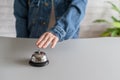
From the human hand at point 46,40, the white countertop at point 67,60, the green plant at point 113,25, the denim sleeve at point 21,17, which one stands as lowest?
the green plant at point 113,25

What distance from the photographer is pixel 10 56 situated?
922mm

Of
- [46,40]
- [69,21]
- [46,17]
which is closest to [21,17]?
[46,17]

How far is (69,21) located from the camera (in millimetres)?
1077

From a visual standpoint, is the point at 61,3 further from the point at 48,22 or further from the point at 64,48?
the point at 64,48

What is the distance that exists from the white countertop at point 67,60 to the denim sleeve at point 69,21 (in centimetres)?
5

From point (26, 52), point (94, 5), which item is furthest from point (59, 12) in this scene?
point (94, 5)

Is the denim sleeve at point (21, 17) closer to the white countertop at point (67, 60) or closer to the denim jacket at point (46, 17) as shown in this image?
the denim jacket at point (46, 17)

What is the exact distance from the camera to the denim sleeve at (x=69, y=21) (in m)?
1.01

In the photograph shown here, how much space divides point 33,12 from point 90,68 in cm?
56

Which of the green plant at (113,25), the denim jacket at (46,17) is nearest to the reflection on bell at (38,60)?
the denim jacket at (46,17)

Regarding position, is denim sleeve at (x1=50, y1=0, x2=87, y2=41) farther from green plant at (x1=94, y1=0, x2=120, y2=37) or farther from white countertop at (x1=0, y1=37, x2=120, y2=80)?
green plant at (x1=94, y1=0, x2=120, y2=37)

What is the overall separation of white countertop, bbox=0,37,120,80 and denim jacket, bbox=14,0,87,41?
0.23 ft

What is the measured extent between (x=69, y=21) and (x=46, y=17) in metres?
0.24

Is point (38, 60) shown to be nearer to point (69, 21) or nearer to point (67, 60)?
point (67, 60)
